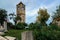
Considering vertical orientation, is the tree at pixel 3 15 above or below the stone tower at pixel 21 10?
below

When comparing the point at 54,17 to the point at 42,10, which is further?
the point at 42,10

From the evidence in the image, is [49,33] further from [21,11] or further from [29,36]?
[21,11]

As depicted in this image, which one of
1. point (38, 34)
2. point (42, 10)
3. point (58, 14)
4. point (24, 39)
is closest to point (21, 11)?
point (42, 10)

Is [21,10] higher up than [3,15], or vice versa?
[21,10]

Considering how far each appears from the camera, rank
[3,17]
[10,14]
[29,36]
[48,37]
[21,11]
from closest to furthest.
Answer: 1. [29,36]
2. [48,37]
3. [3,17]
4. [10,14]
5. [21,11]

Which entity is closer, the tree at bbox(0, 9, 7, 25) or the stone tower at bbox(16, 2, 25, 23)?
the tree at bbox(0, 9, 7, 25)

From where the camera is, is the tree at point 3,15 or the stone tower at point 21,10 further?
the stone tower at point 21,10

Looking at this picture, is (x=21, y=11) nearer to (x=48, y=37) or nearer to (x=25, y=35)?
(x=48, y=37)

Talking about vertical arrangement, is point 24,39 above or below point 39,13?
below

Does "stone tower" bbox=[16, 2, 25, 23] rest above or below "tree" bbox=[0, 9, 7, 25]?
above

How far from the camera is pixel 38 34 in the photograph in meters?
18.8

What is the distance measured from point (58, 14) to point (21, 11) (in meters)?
14.5

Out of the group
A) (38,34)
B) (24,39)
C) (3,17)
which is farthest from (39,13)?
(24,39)

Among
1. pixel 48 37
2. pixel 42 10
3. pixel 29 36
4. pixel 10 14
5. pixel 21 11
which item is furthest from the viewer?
pixel 21 11
